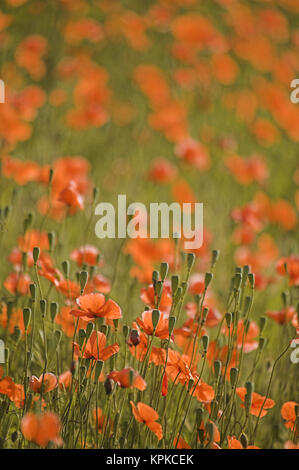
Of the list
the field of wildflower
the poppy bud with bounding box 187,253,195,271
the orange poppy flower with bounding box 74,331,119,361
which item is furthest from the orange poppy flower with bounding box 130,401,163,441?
the poppy bud with bounding box 187,253,195,271

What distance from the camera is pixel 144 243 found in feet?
7.52

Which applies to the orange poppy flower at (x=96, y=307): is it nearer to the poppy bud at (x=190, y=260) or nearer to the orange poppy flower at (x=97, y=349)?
the orange poppy flower at (x=97, y=349)

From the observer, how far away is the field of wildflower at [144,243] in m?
1.44

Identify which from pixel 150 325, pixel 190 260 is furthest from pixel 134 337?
pixel 190 260

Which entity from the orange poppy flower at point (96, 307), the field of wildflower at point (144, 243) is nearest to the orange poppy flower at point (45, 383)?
the field of wildflower at point (144, 243)

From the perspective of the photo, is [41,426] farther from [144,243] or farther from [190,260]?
[144,243]

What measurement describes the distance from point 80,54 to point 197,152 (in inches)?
53.0

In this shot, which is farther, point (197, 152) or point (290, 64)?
point (290, 64)

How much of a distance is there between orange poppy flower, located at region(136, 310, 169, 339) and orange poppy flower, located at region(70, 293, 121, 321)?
59 mm

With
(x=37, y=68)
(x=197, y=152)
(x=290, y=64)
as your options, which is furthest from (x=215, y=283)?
(x=290, y=64)

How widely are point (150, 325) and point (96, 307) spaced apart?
0.14m

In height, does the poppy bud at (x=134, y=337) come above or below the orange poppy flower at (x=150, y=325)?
below
